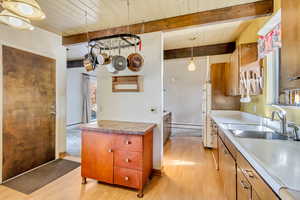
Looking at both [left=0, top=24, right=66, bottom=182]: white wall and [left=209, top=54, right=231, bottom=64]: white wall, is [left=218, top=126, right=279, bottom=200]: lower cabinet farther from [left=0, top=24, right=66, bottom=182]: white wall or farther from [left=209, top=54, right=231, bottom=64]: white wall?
[left=209, top=54, right=231, bottom=64]: white wall

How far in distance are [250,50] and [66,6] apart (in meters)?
2.92

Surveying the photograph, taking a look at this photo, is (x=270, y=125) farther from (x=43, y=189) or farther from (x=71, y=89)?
(x=71, y=89)

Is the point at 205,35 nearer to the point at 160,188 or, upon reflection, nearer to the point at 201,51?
the point at 201,51

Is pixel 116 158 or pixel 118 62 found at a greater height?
pixel 118 62

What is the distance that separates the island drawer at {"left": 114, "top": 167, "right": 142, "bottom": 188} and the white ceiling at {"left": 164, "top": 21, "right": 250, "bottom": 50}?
2.66 m

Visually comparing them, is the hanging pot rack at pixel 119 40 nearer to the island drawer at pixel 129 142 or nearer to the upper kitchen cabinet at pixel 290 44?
the island drawer at pixel 129 142

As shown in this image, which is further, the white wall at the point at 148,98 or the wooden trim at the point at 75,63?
the wooden trim at the point at 75,63

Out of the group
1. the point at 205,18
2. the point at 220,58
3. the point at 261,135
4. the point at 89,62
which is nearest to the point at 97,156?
the point at 89,62

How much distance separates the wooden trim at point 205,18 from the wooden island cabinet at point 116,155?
1735mm

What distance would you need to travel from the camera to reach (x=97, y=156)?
79.4 inches

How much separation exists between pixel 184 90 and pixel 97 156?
4711 millimetres

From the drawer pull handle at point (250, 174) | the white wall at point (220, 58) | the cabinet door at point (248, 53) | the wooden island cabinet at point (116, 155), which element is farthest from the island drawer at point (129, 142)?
the white wall at point (220, 58)

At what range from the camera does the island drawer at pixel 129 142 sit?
1845 mm

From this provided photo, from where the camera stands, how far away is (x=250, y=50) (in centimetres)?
228
